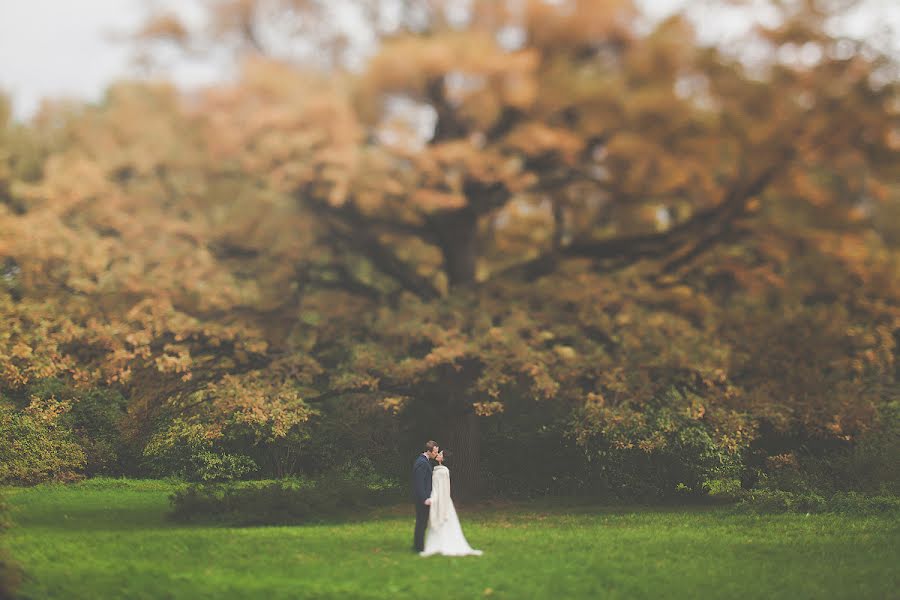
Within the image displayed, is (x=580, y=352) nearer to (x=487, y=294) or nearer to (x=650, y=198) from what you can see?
(x=487, y=294)

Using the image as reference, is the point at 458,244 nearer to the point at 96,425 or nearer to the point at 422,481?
the point at 422,481

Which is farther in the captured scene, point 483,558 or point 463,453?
point 463,453

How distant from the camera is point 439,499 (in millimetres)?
13859

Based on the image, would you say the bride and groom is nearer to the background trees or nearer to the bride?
the bride

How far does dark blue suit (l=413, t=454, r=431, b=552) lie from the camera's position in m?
13.9

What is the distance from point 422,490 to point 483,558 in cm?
134

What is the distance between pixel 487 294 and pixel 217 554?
6.31 meters

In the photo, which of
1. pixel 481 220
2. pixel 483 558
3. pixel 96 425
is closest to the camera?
→ pixel 483 558

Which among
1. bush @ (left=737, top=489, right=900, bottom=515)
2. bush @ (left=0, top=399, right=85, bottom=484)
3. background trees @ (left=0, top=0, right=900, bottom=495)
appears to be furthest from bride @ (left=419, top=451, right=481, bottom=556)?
bush @ (left=0, top=399, right=85, bottom=484)

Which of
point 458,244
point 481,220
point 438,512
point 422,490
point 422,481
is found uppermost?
point 481,220

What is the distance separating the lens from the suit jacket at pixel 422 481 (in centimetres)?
1388

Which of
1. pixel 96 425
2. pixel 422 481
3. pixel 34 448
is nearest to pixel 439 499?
pixel 422 481

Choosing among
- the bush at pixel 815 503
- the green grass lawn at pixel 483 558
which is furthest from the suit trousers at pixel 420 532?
the bush at pixel 815 503

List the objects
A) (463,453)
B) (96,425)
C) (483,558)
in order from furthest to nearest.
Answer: (96,425) < (463,453) < (483,558)
